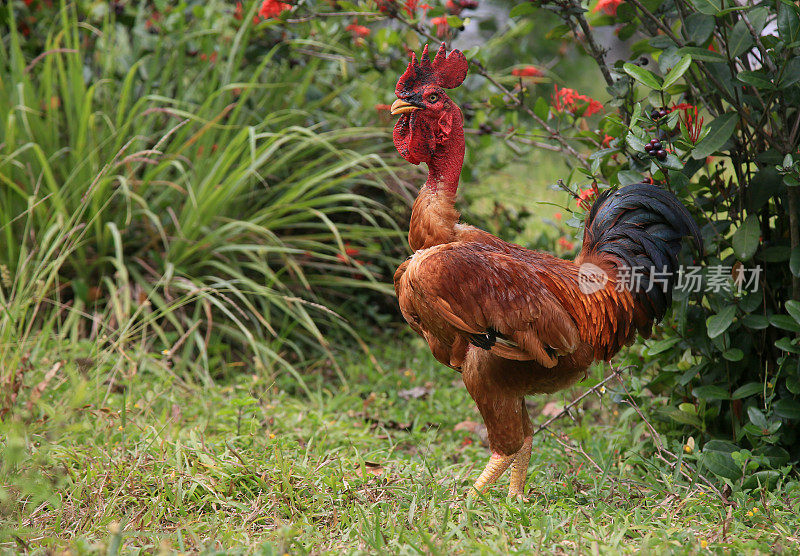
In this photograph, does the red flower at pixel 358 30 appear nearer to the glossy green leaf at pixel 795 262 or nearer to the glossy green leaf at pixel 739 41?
the glossy green leaf at pixel 739 41

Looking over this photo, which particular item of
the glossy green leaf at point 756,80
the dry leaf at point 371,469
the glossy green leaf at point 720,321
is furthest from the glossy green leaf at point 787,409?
the dry leaf at point 371,469

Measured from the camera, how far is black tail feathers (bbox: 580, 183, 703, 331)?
273 centimetres

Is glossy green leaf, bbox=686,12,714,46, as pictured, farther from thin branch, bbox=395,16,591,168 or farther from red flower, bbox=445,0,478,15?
red flower, bbox=445,0,478,15

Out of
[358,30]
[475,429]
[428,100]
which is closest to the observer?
[428,100]

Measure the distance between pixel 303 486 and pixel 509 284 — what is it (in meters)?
1.11

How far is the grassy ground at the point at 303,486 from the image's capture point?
91.0 inches

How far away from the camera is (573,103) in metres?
3.47

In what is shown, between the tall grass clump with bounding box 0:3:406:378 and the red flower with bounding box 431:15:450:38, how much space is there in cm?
81

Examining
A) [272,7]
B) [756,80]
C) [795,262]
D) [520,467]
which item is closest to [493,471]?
[520,467]

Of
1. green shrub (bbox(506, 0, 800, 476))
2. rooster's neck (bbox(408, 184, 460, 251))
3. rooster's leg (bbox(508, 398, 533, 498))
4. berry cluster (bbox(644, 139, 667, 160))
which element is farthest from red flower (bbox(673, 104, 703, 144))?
rooster's leg (bbox(508, 398, 533, 498))

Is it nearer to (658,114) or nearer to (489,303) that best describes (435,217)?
(489,303)

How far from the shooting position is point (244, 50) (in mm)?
4738

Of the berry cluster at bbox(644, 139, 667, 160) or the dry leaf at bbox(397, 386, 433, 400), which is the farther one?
the dry leaf at bbox(397, 386, 433, 400)

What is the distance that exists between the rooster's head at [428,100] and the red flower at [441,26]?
103 cm
